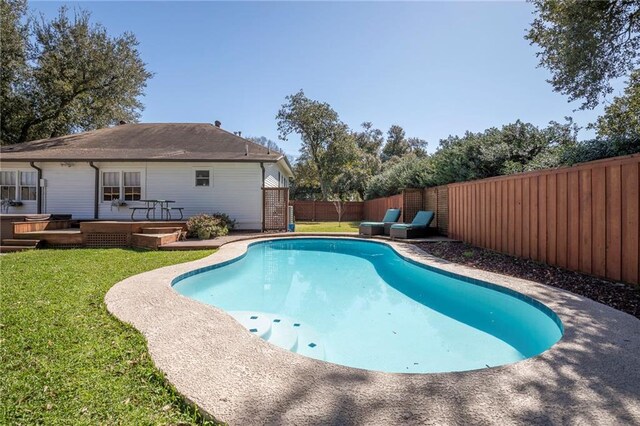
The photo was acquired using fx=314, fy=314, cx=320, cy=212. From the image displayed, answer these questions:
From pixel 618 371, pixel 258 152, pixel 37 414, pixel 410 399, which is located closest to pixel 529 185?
pixel 618 371

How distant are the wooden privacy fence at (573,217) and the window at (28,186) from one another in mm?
16955

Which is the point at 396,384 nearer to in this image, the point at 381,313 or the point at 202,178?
the point at 381,313

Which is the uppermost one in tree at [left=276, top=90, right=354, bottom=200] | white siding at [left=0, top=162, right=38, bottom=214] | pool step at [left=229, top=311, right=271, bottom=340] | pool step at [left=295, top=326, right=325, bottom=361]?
tree at [left=276, top=90, right=354, bottom=200]

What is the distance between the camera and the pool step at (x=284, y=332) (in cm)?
373

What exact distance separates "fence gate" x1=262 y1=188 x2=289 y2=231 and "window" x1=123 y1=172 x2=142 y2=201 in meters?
5.36

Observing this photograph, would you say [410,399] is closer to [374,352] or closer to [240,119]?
[374,352]

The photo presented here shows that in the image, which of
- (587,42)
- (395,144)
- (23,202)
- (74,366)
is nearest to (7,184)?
(23,202)

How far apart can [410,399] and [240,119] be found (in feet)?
77.4

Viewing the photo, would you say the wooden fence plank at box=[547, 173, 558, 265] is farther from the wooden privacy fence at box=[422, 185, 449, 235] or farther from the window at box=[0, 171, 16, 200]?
the window at box=[0, 171, 16, 200]

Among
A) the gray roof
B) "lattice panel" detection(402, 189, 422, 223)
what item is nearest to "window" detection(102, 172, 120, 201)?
the gray roof

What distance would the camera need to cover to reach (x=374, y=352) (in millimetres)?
3717

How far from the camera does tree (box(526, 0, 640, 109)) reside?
24.8 ft

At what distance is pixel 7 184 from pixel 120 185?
4569mm

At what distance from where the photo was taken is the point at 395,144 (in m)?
44.6
